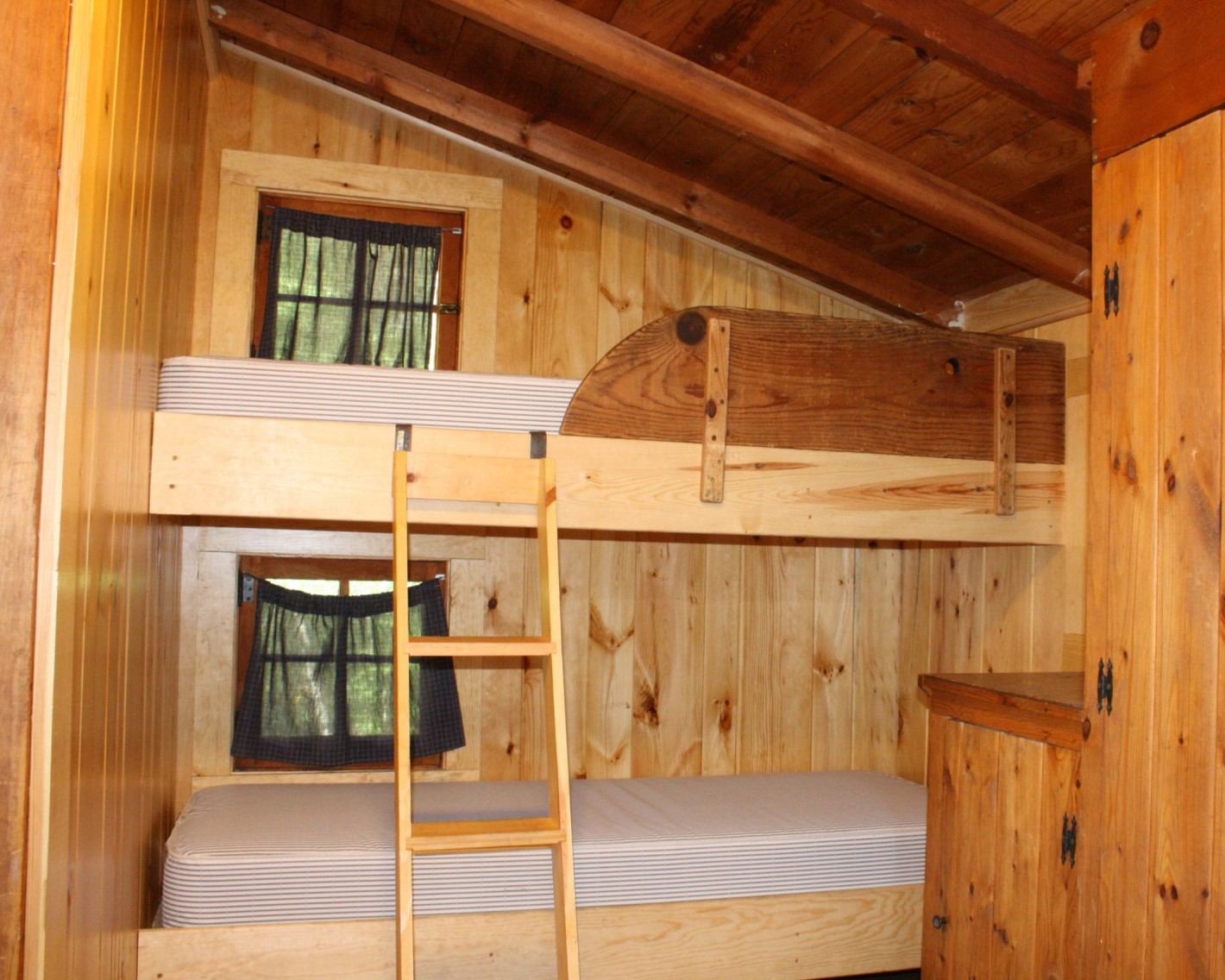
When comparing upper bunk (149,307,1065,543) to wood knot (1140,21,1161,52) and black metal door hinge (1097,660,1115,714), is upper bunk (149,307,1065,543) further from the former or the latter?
wood knot (1140,21,1161,52)

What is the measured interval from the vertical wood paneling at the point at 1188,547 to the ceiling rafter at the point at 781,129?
85 cm

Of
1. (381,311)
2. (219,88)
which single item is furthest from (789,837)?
(219,88)

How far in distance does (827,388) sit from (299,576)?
1.74 metres

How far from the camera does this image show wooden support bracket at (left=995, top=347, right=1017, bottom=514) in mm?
2852

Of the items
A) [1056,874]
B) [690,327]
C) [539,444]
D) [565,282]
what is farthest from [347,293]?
[1056,874]

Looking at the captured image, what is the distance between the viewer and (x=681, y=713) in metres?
3.63

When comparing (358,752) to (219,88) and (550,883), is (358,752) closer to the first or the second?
(550,883)

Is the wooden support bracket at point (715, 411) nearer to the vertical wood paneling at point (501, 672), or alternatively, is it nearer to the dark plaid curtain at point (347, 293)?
the vertical wood paneling at point (501, 672)

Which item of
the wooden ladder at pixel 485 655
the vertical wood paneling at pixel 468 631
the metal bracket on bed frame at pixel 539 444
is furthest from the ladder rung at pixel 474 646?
the vertical wood paneling at pixel 468 631

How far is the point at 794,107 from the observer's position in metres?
2.69

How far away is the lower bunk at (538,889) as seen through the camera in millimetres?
2416

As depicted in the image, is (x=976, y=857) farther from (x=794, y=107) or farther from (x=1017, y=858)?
(x=794, y=107)

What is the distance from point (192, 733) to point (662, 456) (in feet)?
5.73

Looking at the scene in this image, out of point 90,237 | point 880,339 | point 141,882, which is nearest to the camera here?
point 90,237
